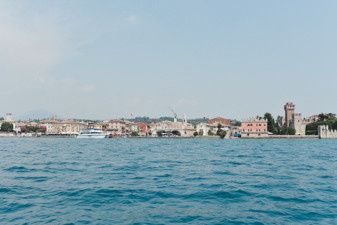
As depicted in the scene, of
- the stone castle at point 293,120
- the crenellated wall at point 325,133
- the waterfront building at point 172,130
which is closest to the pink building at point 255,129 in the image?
the stone castle at point 293,120

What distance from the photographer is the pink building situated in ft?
501

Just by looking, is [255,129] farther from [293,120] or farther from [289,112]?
[289,112]

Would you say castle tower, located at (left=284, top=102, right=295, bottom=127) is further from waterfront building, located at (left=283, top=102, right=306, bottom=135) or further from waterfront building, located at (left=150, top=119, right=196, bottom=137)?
waterfront building, located at (left=150, top=119, right=196, bottom=137)

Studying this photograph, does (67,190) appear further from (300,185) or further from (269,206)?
(300,185)

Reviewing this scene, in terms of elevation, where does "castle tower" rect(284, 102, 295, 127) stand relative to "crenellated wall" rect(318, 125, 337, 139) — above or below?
above

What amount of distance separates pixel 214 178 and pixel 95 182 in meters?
5.17

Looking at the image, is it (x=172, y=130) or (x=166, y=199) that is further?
(x=172, y=130)

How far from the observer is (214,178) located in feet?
63.2

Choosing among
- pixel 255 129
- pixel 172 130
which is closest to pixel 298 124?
pixel 255 129

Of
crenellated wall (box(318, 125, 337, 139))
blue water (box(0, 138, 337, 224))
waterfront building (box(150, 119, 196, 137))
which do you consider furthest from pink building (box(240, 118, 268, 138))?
blue water (box(0, 138, 337, 224))

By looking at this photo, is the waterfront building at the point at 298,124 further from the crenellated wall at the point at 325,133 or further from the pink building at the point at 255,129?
the pink building at the point at 255,129

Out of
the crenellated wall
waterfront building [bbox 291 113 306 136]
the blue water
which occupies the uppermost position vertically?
waterfront building [bbox 291 113 306 136]

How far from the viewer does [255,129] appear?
15438 centimetres

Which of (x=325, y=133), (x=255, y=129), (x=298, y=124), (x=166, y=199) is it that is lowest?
(x=166, y=199)
